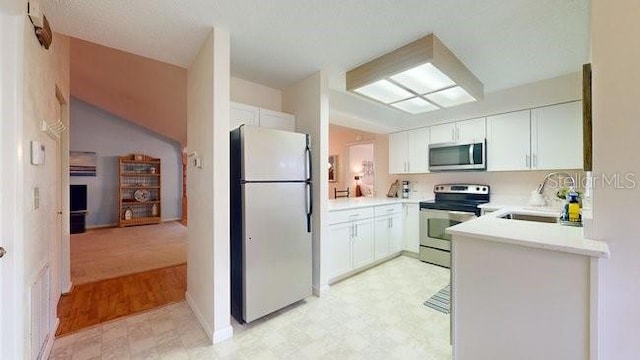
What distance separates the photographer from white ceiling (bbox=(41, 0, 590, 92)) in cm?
171

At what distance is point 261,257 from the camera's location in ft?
7.38

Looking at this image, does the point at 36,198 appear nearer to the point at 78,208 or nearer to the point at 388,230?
the point at 388,230

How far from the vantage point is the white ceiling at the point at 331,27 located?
171 cm

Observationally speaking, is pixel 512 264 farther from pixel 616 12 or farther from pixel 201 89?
pixel 201 89

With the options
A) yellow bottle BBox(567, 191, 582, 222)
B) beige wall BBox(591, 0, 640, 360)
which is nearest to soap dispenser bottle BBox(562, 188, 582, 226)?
yellow bottle BBox(567, 191, 582, 222)

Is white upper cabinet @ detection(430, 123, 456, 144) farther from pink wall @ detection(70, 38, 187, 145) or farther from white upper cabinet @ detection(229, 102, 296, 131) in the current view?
pink wall @ detection(70, 38, 187, 145)

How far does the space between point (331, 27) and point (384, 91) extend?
0.90 metres

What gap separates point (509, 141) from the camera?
3.23 metres

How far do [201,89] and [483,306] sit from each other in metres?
2.57

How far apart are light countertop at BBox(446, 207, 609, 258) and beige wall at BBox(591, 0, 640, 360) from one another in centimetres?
11

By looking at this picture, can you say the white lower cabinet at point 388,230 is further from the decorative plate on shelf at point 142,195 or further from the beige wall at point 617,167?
the decorative plate on shelf at point 142,195

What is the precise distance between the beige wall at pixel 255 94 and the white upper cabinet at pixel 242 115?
39 cm

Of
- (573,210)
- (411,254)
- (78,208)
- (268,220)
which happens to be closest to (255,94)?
(268,220)

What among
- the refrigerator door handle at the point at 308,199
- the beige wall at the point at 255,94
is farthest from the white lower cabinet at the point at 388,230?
the beige wall at the point at 255,94
